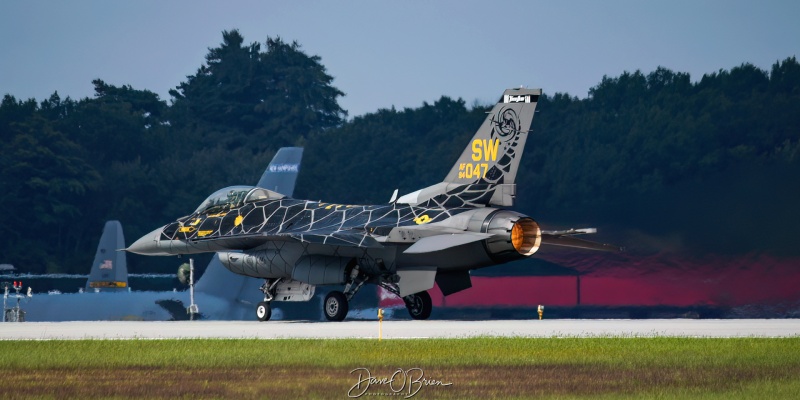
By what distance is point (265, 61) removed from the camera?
9231cm

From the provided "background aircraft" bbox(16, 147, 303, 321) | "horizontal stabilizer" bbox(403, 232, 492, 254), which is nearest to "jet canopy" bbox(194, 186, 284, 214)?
"horizontal stabilizer" bbox(403, 232, 492, 254)

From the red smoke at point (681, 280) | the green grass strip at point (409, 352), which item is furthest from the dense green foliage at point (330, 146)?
the green grass strip at point (409, 352)

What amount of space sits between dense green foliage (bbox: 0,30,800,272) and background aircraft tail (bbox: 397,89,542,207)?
9223mm

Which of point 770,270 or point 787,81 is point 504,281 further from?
point 787,81

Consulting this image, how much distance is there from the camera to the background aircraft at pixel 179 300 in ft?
135

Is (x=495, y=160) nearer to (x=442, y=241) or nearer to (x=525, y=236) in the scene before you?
(x=525, y=236)

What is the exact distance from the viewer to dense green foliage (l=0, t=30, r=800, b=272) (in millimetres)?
46656

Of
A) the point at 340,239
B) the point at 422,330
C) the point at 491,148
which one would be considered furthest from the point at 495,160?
the point at 422,330

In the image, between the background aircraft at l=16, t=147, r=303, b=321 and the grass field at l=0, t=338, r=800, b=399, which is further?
the background aircraft at l=16, t=147, r=303, b=321

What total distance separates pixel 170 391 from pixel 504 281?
89.0ft

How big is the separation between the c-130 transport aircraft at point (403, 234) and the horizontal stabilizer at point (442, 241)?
0.03 metres

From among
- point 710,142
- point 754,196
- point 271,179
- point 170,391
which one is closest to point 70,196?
point 271,179

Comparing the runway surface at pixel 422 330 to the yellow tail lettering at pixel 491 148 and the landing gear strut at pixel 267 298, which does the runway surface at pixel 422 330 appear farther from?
the yellow tail lettering at pixel 491 148

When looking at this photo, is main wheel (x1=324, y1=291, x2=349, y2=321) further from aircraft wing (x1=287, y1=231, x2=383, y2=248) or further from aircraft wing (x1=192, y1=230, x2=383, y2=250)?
aircraft wing (x1=287, y1=231, x2=383, y2=248)
